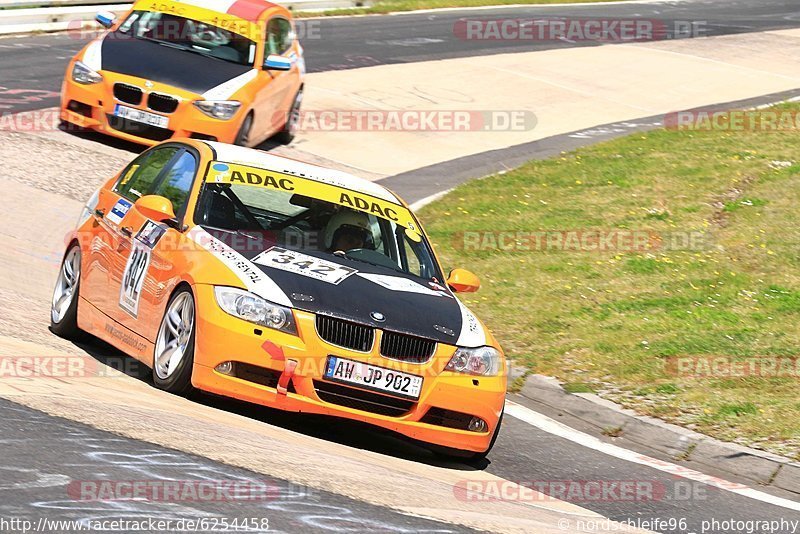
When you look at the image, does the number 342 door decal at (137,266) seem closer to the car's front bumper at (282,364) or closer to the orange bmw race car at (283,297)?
the orange bmw race car at (283,297)

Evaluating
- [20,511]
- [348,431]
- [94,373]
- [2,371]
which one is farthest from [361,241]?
[20,511]

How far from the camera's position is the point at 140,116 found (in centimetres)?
1630

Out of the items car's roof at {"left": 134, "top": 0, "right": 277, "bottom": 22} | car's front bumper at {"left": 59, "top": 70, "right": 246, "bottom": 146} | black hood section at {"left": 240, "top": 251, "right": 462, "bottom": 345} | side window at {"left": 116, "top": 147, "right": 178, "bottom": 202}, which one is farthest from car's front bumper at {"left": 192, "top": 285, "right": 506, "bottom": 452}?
car's roof at {"left": 134, "top": 0, "right": 277, "bottom": 22}

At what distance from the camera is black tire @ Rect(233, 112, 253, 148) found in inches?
658

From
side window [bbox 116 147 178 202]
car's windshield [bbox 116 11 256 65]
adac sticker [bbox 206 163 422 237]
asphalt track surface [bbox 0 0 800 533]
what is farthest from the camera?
car's windshield [bbox 116 11 256 65]

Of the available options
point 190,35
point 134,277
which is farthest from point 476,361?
point 190,35

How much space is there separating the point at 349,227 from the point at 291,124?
33.8ft

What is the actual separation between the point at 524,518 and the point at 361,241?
2.87 m

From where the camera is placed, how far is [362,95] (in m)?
22.2

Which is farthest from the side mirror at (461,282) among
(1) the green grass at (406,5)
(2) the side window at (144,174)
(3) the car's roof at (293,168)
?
(1) the green grass at (406,5)

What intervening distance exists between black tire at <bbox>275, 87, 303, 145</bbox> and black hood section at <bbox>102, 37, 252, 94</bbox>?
73.0 inches

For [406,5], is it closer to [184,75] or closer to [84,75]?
[184,75]

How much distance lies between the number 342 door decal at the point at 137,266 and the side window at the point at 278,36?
9.23 metres

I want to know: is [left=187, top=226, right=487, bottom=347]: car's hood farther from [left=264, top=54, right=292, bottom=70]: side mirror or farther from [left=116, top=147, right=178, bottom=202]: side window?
[left=264, top=54, right=292, bottom=70]: side mirror
